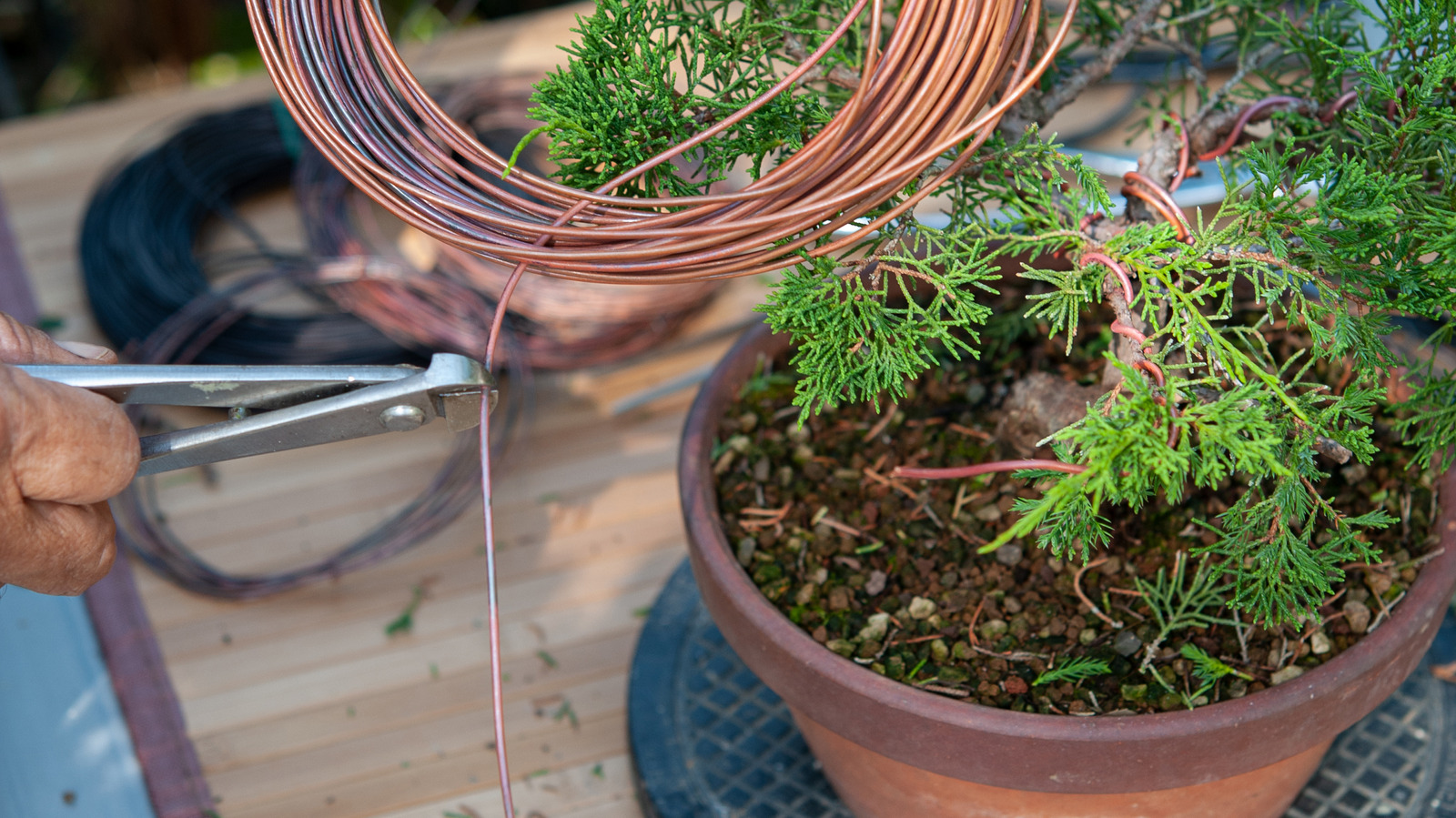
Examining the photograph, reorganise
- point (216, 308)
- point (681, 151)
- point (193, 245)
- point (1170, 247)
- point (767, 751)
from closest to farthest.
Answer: point (681, 151), point (1170, 247), point (767, 751), point (216, 308), point (193, 245)

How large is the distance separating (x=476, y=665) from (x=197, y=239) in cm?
107

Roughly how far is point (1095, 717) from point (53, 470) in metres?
0.70

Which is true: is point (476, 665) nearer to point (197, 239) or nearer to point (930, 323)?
point (930, 323)

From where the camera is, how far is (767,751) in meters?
1.10

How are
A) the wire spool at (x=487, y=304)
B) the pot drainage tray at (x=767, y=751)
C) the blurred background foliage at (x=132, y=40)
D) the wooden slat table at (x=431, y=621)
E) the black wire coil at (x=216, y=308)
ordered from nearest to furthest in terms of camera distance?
the pot drainage tray at (x=767, y=751) < the wooden slat table at (x=431, y=621) < the black wire coil at (x=216, y=308) < the wire spool at (x=487, y=304) < the blurred background foliage at (x=132, y=40)

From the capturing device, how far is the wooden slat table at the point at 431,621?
1.16m

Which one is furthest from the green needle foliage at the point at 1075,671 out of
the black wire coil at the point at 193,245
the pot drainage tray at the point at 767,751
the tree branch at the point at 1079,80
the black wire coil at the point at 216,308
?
the black wire coil at the point at 193,245

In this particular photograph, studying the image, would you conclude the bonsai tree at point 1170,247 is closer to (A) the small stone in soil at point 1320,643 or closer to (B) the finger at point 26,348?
(A) the small stone in soil at point 1320,643

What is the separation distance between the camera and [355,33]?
2.38 ft

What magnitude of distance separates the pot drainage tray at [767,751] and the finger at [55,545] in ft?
1.78

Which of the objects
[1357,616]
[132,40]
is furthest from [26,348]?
[132,40]

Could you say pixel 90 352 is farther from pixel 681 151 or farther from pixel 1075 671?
pixel 1075 671

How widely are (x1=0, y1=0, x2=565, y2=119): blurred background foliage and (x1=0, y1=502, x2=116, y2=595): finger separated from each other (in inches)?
87.4

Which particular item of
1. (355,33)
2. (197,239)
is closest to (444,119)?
(355,33)
